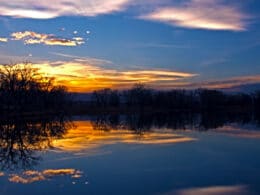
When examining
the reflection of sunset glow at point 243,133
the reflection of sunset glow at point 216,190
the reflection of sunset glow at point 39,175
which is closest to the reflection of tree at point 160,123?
the reflection of sunset glow at point 243,133

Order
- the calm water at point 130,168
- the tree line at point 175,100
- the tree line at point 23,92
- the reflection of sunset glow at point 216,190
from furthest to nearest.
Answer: the tree line at point 175,100
the tree line at point 23,92
the calm water at point 130,168
the reflection of sunset glow at point 216,190

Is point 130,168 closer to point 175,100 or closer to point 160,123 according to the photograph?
point 160,123

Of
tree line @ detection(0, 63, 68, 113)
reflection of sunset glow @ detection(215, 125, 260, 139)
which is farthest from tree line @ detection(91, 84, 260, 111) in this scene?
reflection of sunset glow @ detection(215, 125, 260, 139)

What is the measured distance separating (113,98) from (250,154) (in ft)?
366

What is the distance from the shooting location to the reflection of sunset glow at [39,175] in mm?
11516

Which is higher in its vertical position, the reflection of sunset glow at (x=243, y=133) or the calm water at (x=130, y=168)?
the reflection of sunset glow at (x=243, y=133)

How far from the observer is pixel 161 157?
53.0ft

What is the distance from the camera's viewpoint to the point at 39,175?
40.5ft

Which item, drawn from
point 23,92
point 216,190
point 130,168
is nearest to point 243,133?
point 130,168

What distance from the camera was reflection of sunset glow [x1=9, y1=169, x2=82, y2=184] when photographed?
11.5 metres

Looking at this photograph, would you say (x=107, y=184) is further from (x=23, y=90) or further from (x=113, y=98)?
(x=113, y=98)

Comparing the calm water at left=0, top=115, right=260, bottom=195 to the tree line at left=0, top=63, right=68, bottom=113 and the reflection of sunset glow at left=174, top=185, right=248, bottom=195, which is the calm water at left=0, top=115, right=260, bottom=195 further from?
the tree line at left=0, top=63, right=68, bottom=113

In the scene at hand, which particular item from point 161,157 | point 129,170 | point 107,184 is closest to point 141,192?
point 107,184

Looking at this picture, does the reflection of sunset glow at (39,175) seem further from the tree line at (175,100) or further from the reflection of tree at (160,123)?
the tree line at (175,100)
